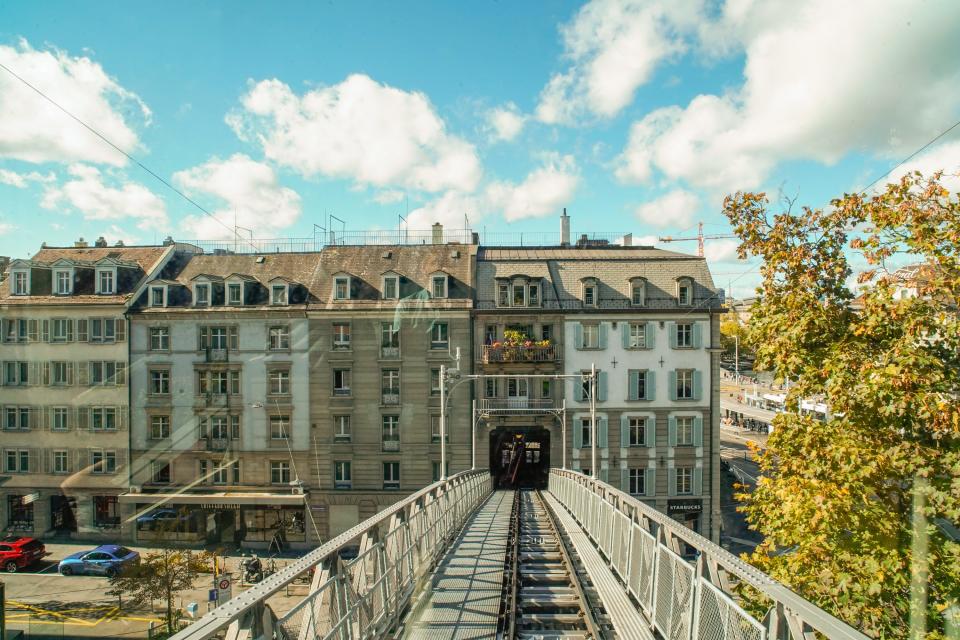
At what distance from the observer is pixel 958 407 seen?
602 cm

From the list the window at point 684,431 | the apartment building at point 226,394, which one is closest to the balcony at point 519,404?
the window at point 684,431

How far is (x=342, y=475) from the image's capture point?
26312 millimetres

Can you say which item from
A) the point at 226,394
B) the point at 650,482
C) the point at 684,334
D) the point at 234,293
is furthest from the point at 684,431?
the point at 234,293

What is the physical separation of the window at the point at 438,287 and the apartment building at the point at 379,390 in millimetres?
54

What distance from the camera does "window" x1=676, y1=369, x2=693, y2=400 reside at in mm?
27656

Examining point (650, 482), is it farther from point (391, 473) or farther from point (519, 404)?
point (391, 473)

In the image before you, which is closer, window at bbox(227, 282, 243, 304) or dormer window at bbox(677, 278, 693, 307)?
window at bbox(227, 282, 243, 304)

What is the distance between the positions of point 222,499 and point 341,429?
5.83 m

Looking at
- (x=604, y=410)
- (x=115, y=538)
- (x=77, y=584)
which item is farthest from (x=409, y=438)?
(x=77, y=584)

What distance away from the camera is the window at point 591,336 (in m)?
27.9

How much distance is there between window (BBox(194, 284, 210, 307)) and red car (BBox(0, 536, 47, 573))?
16.8 metres

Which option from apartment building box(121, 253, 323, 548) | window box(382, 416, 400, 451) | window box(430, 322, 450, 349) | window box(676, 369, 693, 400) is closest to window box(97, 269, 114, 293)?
apartment building box(121, 253, 323, 548)

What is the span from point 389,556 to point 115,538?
10.8m

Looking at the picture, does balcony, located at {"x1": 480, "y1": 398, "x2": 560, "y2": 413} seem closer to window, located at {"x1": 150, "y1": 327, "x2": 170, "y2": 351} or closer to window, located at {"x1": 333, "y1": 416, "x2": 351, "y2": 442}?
window, located at {"x1": 333, "y1": 416, "x2": 351, "y2": 442}
